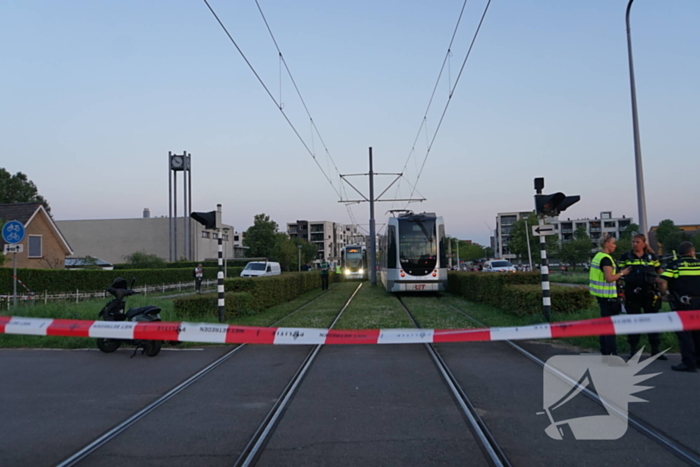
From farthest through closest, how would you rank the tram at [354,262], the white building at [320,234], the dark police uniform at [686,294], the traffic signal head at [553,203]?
the white building at [320,234] < the tram at [354,262] < the traffic signal head at [553,203] < the dark police uniform at [686,294]

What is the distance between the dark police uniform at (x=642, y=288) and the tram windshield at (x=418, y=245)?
12527 millimetres

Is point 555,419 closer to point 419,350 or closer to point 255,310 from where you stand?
point 419,350

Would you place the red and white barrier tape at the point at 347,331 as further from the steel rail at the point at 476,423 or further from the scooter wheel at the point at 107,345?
the scooter wheel at the point at 107,345

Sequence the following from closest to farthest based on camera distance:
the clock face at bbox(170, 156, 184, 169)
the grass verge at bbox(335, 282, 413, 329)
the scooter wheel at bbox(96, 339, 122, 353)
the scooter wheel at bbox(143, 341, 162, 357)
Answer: the scooter wheel at bbox(143, 341, 162, 357) → the scooter wheel at bbox(96, 339, 122, 353) → the grass verge at bbox(335, 282, 413, 329) → the clock face at bbox(170, 156, 184, 169)

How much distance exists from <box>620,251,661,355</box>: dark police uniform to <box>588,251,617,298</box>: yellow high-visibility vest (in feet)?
1.04

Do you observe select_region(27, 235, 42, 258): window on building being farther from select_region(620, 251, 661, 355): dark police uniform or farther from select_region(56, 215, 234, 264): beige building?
select_region(620, 251, 661, 355): dark police uniform

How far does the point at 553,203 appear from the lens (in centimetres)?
1130

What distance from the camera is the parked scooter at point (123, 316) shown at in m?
8.81

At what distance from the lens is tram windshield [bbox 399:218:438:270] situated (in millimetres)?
20306

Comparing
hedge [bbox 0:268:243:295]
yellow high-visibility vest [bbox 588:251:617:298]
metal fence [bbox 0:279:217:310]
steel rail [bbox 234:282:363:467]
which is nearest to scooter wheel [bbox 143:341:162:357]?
steel rail [bbox 234:282:363:467]

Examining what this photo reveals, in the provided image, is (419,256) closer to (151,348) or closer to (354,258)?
(151,348)

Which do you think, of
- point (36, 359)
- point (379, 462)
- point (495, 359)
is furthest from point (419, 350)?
point (36, 359)

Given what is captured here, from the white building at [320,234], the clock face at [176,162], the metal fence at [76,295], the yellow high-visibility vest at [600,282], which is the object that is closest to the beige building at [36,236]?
the metal fence at [76,295]

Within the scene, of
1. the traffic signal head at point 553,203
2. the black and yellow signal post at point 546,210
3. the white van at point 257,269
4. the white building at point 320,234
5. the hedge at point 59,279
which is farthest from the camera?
the white building at point 320,234
